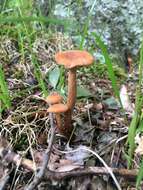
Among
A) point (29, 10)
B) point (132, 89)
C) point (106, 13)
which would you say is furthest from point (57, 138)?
point (29, 10)

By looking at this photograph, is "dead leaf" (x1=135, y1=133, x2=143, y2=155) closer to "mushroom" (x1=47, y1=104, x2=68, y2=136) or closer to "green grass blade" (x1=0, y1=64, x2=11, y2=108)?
"mushroom" (x1=47, y1=104, x2=68, y2=136)

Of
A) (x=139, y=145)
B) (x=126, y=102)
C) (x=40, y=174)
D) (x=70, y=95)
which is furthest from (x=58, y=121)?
(x=126, y=102)

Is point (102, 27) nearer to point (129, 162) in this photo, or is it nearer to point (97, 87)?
point (97, 87)

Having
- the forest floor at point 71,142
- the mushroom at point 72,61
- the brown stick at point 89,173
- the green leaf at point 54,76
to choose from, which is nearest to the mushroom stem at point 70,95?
the mushroom at point 72,61

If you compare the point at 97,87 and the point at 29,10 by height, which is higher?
the point at 29,10

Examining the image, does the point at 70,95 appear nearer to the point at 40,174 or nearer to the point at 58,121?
the point at 58,121
